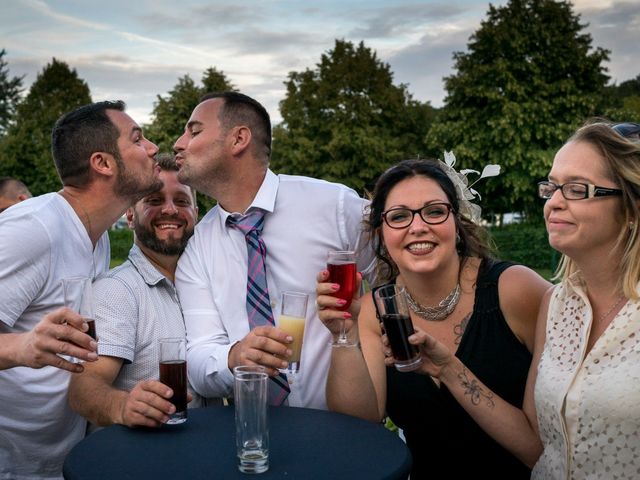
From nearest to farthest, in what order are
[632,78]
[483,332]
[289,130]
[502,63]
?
[483,332] → [502,63] → [289,130] → [632,78]

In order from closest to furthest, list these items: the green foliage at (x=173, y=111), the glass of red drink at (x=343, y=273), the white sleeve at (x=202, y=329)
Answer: the glass of red drink at (x=343, y=273)
the white sleeve at (x=202, y=329)
the green foliage at (x=173, y=111)

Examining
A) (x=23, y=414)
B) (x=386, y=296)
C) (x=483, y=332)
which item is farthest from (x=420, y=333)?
(x=23, y=414)

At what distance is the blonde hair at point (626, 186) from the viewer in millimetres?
3016

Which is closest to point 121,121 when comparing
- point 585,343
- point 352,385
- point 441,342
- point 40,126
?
point 352,385

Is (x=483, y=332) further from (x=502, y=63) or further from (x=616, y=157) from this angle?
(x=502, y=63)

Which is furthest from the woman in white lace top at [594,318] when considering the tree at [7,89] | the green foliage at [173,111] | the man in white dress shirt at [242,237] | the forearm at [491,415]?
the tree at [7,89]

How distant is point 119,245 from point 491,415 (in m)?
30.6

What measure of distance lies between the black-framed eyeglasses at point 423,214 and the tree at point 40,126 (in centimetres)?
3967

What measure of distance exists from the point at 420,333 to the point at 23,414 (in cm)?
255

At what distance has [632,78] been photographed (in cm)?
7188

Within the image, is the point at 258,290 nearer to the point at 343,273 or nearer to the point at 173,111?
the point at 343,273

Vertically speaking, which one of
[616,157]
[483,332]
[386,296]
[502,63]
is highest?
[502,63]

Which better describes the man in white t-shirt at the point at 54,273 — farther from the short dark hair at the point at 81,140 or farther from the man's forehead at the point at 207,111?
the man's forehead at the point at 207,111

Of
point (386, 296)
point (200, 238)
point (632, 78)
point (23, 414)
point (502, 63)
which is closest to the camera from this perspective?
point (386, 296)
